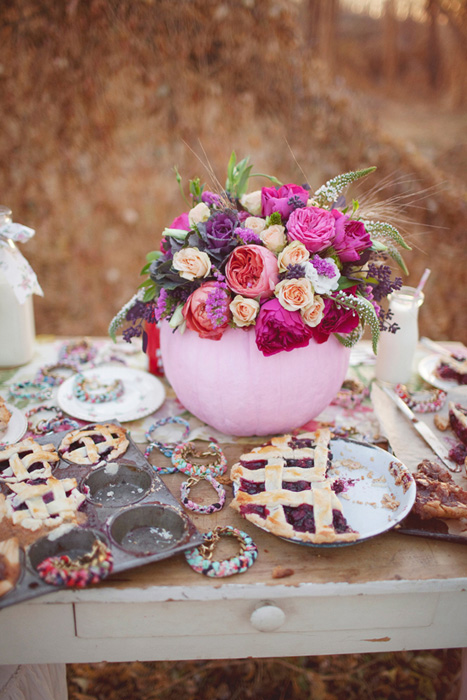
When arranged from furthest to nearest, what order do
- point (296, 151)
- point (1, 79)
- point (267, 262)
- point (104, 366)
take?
point (296, 151)
point (1, 79)
point (104, 366)
point (267, 262)

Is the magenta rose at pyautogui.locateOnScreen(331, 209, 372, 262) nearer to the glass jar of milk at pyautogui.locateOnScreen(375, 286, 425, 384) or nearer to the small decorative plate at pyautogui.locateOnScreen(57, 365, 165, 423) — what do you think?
the glass jar of milk at pyautogui.locateOnScreen(375, 286, 425, 384)

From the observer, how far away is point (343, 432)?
113 cm

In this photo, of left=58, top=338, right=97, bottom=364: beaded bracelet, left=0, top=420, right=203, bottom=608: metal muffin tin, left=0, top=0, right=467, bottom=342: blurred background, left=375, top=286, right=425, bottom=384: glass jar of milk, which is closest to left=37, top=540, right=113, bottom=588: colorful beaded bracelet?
left=0, top=420, right=203, bottom=608: metal muffin tin

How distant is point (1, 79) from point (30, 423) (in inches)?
115

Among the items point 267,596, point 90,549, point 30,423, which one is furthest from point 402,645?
point 30,423

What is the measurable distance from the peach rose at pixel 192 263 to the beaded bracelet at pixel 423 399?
0.64 metres

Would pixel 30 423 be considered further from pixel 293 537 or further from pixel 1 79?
pixel 1 79

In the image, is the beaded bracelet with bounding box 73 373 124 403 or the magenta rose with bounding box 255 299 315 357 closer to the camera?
the magenta rose with bounding box 255 299 315 357

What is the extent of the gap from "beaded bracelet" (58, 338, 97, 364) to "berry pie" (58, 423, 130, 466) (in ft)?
1.52

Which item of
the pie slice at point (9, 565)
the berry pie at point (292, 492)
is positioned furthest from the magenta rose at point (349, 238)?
the pie slice at point (9, 565)

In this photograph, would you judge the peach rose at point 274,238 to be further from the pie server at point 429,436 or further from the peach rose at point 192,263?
the pie server at point 429,436

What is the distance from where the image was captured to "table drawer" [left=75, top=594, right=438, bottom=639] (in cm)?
77

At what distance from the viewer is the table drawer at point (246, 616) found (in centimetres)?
77

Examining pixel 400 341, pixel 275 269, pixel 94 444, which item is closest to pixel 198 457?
pixel 94 444
